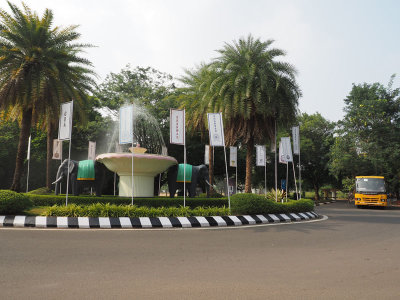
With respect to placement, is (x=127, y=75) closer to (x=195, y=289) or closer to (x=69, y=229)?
(x=69, y=229)

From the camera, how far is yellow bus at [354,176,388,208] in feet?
87.6

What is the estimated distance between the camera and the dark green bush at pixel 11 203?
11148mm

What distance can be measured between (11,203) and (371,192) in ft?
84.1

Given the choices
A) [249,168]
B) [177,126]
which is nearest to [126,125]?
[177,126]

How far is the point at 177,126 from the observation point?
47.8ft

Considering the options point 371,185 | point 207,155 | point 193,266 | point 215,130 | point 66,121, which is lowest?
point 193,266

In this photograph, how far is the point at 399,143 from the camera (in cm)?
3378

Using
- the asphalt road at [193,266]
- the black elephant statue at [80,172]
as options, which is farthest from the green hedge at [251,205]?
the black elephant statue at [80,172]

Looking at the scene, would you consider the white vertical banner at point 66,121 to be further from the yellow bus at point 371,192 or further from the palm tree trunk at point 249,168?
the yellow bus at point 371,192

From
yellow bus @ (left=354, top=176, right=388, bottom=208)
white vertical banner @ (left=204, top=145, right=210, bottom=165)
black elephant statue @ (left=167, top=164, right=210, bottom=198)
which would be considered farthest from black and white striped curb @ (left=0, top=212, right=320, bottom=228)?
yellow bus @ (left=354, top=176, right=388, bottom=208)

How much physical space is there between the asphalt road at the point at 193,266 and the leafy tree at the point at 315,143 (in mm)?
32965

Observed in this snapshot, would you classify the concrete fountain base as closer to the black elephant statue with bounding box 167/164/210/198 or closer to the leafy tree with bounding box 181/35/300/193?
the black elephant statue with bounding box 167/164/210/198

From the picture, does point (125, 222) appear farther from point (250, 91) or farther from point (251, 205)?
point (250, 91)

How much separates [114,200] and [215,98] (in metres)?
8.26
